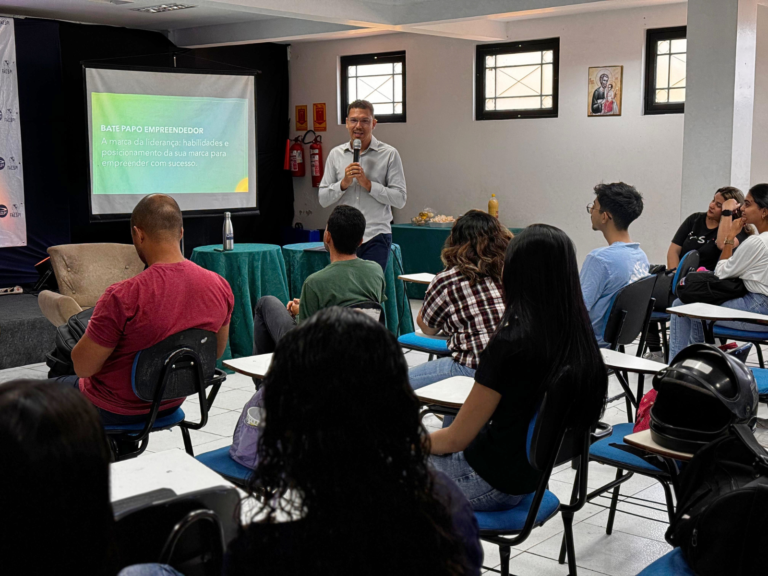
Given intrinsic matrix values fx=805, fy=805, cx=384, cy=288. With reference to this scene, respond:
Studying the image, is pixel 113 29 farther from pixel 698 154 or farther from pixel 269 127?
pixel 698 154

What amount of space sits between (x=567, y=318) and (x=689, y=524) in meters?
0.56

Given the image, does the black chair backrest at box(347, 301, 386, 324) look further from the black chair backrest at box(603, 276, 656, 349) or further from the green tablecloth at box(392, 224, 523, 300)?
the green tablecloth at box(392, 224, 523, 300)

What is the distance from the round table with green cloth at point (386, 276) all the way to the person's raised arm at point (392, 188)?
17.9 inches

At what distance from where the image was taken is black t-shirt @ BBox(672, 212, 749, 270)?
5.33 m

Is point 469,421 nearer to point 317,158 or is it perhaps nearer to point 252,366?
point 252,366

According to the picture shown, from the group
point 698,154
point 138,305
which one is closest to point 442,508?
point 138,305

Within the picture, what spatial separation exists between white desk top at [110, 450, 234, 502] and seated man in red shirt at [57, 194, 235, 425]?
105 centimetres

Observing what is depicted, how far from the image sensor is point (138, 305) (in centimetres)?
272

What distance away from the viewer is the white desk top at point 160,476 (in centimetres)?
156

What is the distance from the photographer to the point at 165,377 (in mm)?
2736

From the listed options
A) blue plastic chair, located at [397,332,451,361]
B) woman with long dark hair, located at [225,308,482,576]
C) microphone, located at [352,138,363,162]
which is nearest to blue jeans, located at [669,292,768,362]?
blue plastic chair, located at [397,332,451,361]

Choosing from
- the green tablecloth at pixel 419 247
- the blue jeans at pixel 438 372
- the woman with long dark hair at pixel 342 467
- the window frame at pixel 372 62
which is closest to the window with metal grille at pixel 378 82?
the window frame at pixel 372 62

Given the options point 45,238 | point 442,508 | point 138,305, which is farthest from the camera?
point 45,238

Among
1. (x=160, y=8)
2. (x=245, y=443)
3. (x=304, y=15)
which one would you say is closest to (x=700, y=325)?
(x=245, y=443)
